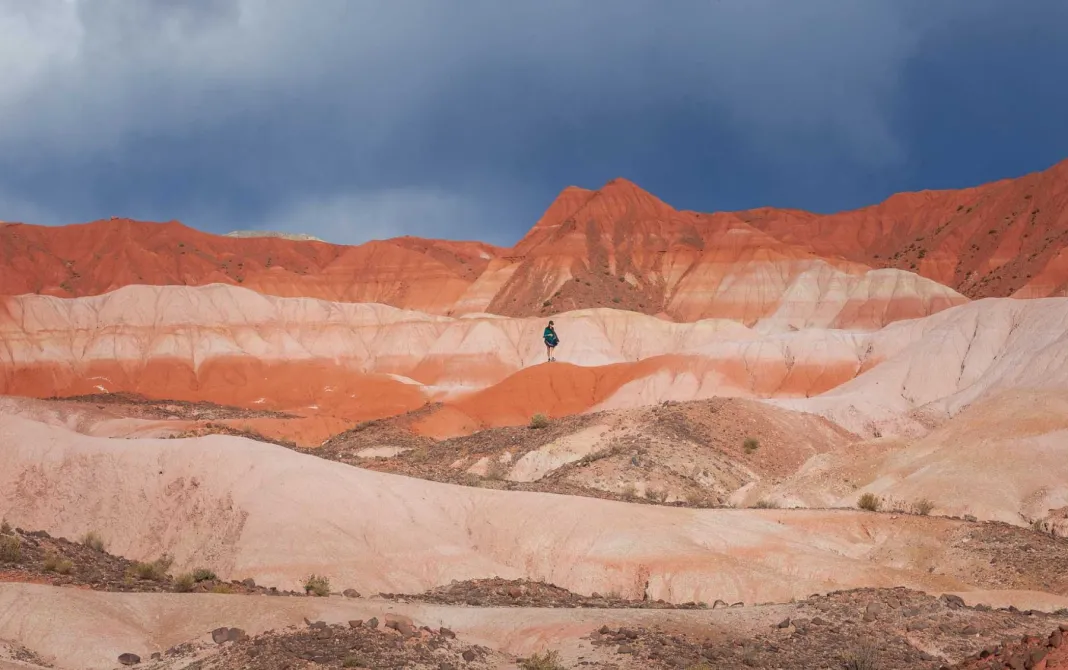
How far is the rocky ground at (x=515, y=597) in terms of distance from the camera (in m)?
19.2

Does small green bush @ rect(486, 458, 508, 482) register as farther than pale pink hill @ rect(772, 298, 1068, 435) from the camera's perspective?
No

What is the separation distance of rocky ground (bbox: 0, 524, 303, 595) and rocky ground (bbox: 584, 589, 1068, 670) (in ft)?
24.2

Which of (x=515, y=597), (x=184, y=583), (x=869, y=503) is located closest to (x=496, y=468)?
(x=869, y=503)

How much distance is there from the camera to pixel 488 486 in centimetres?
2931

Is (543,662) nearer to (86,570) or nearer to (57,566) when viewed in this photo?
(57,566)

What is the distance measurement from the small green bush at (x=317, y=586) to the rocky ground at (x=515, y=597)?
1107 mm

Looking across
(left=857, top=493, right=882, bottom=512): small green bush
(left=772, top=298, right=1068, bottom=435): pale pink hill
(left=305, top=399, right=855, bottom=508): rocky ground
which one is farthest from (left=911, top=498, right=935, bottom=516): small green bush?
(left=772, top=298, right=1068, bottom=435): pale pink hill

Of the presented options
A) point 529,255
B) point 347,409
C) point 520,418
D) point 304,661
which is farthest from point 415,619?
point 529,255

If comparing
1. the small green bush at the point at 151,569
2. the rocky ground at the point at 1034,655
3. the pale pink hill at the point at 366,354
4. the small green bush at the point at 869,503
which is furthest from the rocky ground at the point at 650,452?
the pale pink hill at the point at 366,354

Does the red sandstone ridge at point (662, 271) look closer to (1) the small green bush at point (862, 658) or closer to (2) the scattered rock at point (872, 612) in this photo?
(2) the scattered rock at point (872, 612)

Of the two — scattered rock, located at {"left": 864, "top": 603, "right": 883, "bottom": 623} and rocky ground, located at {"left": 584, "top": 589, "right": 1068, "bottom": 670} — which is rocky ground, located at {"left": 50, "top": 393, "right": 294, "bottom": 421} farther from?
scattered rock, located at {"left": 864, "top": 603, "right": 883, "bottom": 623}

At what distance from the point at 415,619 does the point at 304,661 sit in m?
3.15

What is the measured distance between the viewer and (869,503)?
29.0 m

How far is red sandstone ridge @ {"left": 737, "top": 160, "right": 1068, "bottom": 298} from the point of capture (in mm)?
104812
